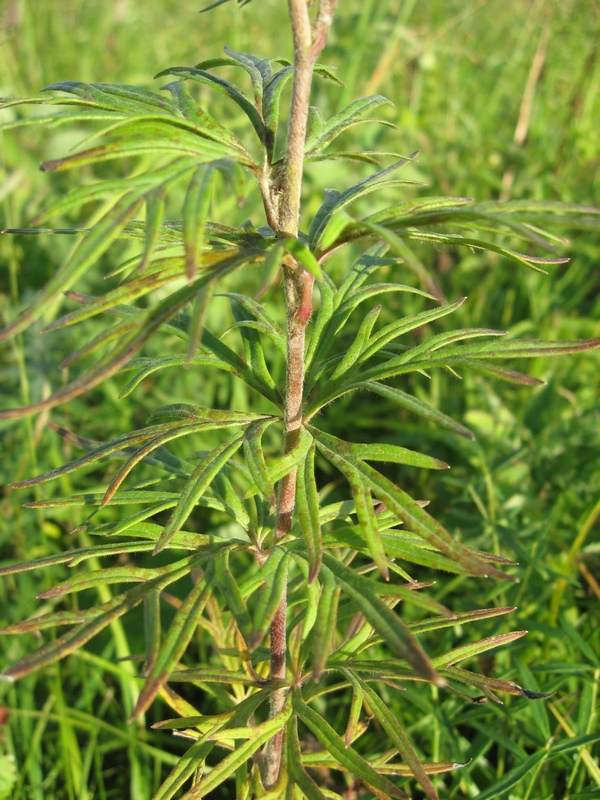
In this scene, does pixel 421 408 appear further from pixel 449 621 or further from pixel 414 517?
pixel 449 621

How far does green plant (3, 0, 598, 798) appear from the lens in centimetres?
85

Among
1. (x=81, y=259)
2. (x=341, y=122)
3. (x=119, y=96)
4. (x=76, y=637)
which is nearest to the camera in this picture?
(x=81, y=259)

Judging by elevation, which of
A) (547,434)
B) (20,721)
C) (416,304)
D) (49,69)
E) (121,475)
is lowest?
(20,721)

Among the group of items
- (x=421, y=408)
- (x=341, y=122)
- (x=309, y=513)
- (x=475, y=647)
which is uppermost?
(x=341, y=122)

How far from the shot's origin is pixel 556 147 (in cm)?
374

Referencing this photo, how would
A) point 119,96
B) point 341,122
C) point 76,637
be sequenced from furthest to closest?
1. point 341,122
2. point 119,96
3. point 76,637

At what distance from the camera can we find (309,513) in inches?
39.3

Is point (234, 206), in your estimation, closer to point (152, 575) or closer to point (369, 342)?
point (369, 342)

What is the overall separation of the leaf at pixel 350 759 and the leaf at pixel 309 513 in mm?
349

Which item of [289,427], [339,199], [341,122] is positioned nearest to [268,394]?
[289,427]

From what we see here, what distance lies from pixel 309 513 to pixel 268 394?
309 millimetres

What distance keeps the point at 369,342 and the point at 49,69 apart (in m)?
4.02

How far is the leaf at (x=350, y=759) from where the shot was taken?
107 cm

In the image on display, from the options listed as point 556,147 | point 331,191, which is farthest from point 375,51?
point 331,191
